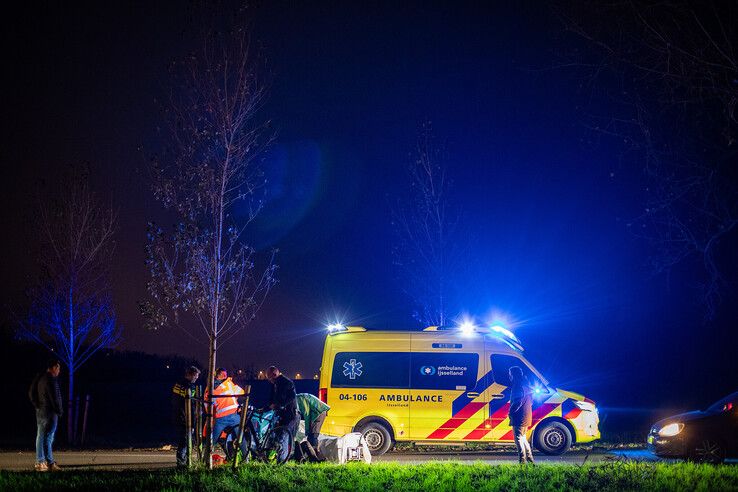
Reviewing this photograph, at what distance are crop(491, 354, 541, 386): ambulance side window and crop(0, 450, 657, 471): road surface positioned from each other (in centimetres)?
155

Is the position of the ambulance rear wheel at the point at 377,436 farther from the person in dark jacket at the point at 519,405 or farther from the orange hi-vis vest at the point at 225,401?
the person in dark jacket at the point at 519,405

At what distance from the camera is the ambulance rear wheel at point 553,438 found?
15539 millimetres

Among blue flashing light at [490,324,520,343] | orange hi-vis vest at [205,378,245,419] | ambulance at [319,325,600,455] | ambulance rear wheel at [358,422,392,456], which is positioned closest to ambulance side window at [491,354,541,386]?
ambulance at [319,325,600,455]

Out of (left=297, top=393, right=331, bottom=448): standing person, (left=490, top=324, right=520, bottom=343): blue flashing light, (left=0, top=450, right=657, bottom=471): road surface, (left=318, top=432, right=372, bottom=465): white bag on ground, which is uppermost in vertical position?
(left=490, top=324, right=520, bottom=343): blue flashing light

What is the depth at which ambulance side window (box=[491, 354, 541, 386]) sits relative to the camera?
15.7m

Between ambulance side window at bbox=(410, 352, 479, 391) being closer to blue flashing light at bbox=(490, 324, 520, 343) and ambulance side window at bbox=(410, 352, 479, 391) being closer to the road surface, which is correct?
blue flashing light at bbox=(490, 324, 520, 343)

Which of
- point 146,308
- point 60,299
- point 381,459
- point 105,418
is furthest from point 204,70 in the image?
point 105,418

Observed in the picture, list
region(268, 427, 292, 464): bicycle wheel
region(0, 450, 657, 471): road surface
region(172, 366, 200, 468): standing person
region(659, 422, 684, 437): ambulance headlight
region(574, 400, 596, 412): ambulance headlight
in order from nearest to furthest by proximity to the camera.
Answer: region(172, 366, 200, 468): standing person, region(268, 427, 292, 464): bicycle wheel, region(659, 422, 684, 437): ambulance headlight, region(0, 450, 657, 471): road surface, region(574, 400, 596, 412): ambulance headlight

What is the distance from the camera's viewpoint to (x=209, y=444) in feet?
34.9

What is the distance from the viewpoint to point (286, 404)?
41.2ft

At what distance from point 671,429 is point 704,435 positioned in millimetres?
560

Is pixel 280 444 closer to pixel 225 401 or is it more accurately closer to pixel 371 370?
pixel 225 401

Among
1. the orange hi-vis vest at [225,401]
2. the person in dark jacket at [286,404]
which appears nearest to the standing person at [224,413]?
the orange hi-vis vest at [225,401]

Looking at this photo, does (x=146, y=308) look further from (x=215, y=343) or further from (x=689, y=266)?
(x=689, y=266)
